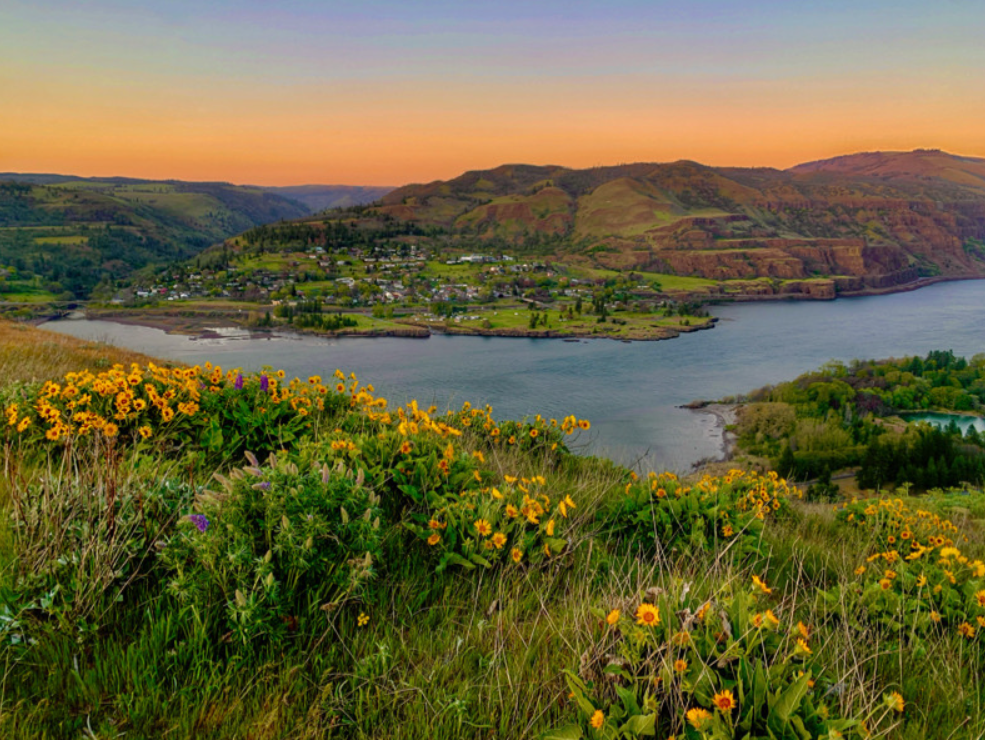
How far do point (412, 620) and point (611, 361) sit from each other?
2536 inches

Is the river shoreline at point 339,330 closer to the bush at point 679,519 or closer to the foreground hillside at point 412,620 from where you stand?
the bush at point 679,519

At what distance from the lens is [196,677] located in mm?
1813

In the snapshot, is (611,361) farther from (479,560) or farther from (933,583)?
(479,560)

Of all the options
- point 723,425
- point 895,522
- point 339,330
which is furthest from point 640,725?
point 339,330

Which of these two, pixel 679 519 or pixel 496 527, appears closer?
pixel 496 527

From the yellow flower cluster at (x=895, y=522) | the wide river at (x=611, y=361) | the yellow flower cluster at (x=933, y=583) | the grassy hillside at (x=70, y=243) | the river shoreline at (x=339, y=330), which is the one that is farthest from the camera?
the grassy hillside at (x=70, y=243)

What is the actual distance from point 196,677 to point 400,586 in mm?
870

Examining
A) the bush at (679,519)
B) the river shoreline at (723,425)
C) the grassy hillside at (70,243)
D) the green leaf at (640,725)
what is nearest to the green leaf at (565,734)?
the green leaf at (640,725)

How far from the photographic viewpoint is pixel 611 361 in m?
65.1

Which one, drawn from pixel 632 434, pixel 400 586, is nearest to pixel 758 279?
pixel 632 434

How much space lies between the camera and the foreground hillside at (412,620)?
1646 mm

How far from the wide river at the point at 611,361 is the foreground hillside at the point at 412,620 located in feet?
102

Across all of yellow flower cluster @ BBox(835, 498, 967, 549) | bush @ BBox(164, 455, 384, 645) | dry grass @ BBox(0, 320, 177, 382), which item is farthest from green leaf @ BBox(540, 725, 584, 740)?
dry grass @ BBox(0, 320, 177, 382)

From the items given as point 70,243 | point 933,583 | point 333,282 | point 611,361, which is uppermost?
point 70,243
